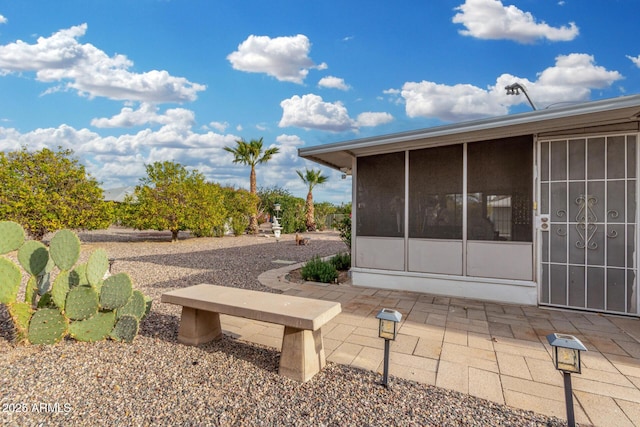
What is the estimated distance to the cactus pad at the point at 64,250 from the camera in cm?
286

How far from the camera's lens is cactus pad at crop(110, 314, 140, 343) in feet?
9.82

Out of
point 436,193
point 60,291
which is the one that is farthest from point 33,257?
point 436,193

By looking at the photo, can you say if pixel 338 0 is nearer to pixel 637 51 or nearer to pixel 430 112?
pixel 637 51

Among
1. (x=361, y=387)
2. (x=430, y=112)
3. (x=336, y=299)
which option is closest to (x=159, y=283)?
(x=336, y=299)

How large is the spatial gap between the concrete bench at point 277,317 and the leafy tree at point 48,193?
1018cm

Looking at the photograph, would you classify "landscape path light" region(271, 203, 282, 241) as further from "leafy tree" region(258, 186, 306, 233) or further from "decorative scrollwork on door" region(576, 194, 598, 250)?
"decorative scrollwork on door" region(576, 194, 598, 250)

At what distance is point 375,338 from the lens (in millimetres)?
3268

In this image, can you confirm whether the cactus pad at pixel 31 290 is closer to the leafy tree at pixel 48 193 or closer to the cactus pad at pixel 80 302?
the cactus pad at pixel 80 302

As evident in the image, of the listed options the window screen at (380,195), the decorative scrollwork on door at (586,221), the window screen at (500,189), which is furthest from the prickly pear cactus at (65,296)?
the decorative scrollwork on door at (586,221)

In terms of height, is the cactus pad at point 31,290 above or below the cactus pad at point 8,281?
below

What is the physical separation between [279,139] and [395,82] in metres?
9.86

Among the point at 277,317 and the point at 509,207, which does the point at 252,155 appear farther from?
the point at 277,317

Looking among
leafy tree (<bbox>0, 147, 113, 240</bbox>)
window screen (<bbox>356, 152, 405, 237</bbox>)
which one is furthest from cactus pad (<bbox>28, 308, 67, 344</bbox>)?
leafy tree (<bbox>0, 147, 113, 240</bbox>)

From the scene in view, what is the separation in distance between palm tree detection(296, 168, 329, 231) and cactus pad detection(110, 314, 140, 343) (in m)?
17.5
